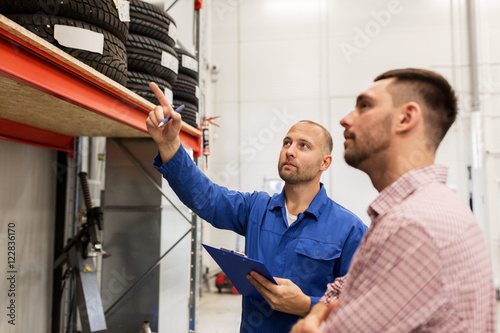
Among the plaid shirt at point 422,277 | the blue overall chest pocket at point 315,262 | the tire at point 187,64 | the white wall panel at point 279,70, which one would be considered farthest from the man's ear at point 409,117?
the white wall panel at point 279,70

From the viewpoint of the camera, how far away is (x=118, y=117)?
236 centimetres

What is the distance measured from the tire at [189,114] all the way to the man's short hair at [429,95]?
2630mm

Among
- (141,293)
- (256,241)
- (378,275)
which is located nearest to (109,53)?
(256,241)

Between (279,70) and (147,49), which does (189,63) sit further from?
(279,70)

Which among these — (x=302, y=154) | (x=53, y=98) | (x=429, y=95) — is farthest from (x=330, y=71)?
(x=429, y=95)

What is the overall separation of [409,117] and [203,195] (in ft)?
4.31

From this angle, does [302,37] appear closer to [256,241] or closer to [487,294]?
[256,241]

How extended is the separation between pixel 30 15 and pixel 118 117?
695 mm

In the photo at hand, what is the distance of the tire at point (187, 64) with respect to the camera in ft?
12.2

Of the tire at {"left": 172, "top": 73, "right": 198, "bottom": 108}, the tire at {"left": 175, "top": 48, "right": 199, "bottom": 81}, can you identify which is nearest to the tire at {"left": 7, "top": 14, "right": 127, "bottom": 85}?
the tire at {"left": 172, "top": 73, "right": 198, "bottom": 108}

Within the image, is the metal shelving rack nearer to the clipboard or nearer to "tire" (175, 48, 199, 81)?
"tire" (175, 48, 199, 81)

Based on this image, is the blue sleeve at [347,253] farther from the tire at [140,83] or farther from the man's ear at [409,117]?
the tire at [140,83]

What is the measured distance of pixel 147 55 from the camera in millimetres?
2908

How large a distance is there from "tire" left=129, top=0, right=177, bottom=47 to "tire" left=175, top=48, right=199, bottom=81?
584 millimetres
